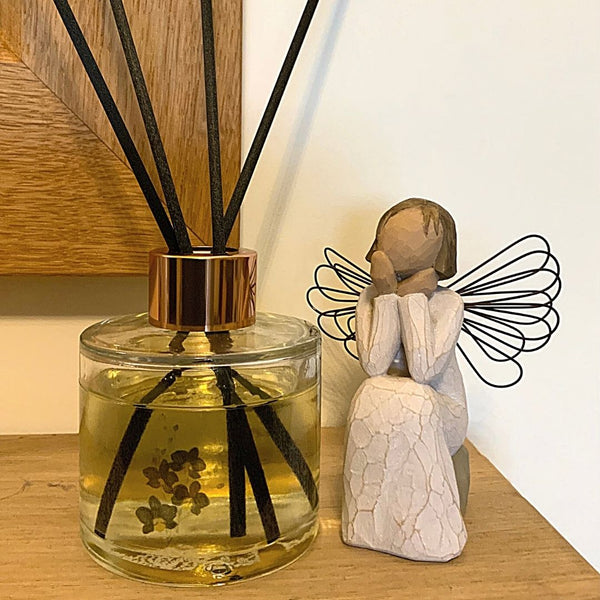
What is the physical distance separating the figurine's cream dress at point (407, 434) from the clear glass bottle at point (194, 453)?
28 mm

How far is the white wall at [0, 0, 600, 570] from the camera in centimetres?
51

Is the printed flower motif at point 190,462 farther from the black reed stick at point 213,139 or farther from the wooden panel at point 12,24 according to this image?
the wooden panel at point 12,24

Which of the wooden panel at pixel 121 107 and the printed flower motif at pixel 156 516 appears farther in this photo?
the wooden panel at pixel 121 107

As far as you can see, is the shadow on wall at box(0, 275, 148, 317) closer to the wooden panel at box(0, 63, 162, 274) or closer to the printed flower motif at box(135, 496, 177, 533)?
the wooden panel at box(0, 63, 162, 274)

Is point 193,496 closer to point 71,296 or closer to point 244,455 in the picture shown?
point 244,455

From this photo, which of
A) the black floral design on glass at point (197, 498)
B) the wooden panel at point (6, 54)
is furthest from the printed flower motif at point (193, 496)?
the wooden panel at point (6, 54)

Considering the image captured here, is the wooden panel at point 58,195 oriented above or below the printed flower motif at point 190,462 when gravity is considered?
above

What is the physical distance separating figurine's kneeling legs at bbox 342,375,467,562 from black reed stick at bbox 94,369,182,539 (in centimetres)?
9

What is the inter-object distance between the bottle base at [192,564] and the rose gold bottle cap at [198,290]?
101 mm

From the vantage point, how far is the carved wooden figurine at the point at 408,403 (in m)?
0.35

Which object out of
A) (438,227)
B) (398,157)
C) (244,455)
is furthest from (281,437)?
(398,157)

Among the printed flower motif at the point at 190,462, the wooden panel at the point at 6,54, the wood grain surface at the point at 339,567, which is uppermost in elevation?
the wooden panel at the point at 6,54

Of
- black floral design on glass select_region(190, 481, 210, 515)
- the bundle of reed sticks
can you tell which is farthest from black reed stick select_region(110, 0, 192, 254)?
black floral design on glass select_region(190, 481, 210, 515)

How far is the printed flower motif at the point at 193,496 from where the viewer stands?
0.34 metres
